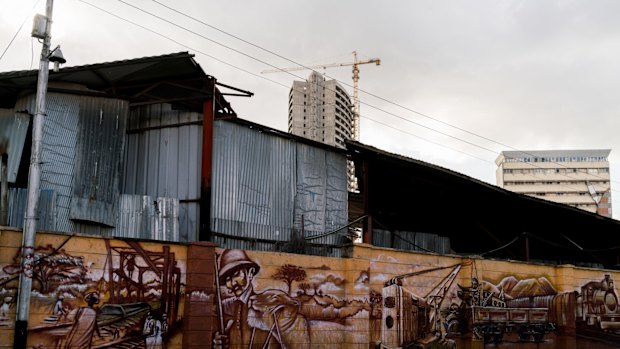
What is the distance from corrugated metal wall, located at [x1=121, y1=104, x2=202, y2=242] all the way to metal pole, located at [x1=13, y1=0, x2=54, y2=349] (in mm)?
3997

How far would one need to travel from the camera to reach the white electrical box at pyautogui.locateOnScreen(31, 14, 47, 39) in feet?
36.6

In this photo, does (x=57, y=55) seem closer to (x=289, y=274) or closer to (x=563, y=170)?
(x=289, y=274)

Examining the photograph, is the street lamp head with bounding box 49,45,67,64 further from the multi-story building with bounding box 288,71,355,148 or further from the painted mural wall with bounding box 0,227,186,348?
the multi-story building with bounding box 288,71,355,148

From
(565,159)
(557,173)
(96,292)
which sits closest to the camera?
(96,292)

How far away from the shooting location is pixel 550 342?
850 inches

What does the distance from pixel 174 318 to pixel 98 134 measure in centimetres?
464

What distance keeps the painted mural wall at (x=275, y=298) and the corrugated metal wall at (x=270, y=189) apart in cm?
125

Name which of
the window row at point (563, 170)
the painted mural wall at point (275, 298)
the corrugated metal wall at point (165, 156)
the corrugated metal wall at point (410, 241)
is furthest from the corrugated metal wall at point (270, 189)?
the window row at point (563, 170)

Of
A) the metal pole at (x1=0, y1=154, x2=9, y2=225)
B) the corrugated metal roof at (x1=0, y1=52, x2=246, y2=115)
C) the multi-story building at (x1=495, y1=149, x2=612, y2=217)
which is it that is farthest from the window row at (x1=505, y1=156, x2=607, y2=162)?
the metal pole at (x1=0, y1=154, x2=9, y2=225)

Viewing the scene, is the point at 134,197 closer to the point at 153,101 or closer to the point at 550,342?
the point at 153,101

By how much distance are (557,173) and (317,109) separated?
56.2 m

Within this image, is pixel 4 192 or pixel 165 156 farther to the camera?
pixel 165 156

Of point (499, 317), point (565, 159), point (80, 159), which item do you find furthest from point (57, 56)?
point (565, 159)

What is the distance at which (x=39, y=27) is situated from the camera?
441 inches
